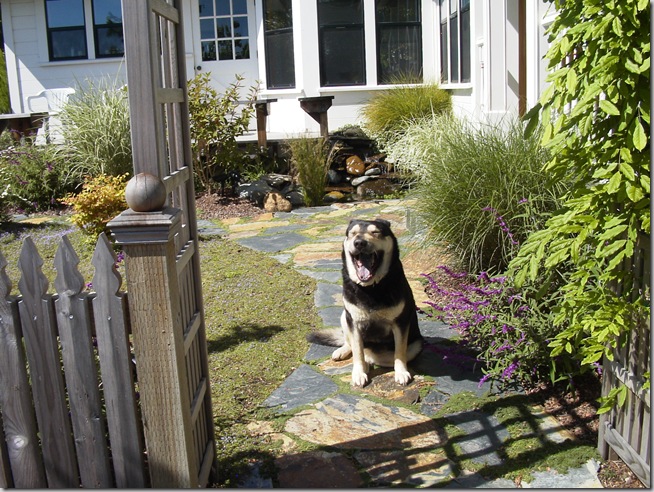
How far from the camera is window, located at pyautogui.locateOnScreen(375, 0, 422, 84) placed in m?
14.3

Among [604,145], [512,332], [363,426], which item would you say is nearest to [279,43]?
[512,332]

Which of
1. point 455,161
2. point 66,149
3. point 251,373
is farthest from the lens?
point 66,149

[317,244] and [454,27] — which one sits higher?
[454,27]

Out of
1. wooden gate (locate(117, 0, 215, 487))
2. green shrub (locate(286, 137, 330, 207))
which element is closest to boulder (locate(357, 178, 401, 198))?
green shrub (locate(286, 137, 330, 207))

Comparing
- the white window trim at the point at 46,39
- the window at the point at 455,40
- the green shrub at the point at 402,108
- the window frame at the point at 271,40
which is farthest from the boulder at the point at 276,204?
the white window trim at the point at 46,39

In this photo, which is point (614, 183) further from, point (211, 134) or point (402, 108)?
point (402, 108)

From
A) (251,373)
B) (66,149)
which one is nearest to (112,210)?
(66,149)

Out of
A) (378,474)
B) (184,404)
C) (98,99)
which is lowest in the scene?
(378,474)

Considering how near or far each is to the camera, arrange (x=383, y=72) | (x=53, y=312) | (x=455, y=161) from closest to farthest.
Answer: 1. (x=53, y=312)
2. (x=455, y=161)
3. (x=383, y=72)

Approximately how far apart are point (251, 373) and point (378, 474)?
4.85 ft

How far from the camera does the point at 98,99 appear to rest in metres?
11.1

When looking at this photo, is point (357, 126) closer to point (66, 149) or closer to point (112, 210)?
point (66, 149)

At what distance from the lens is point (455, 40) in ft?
40.4

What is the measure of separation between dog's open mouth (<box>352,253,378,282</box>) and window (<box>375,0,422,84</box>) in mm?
10718
